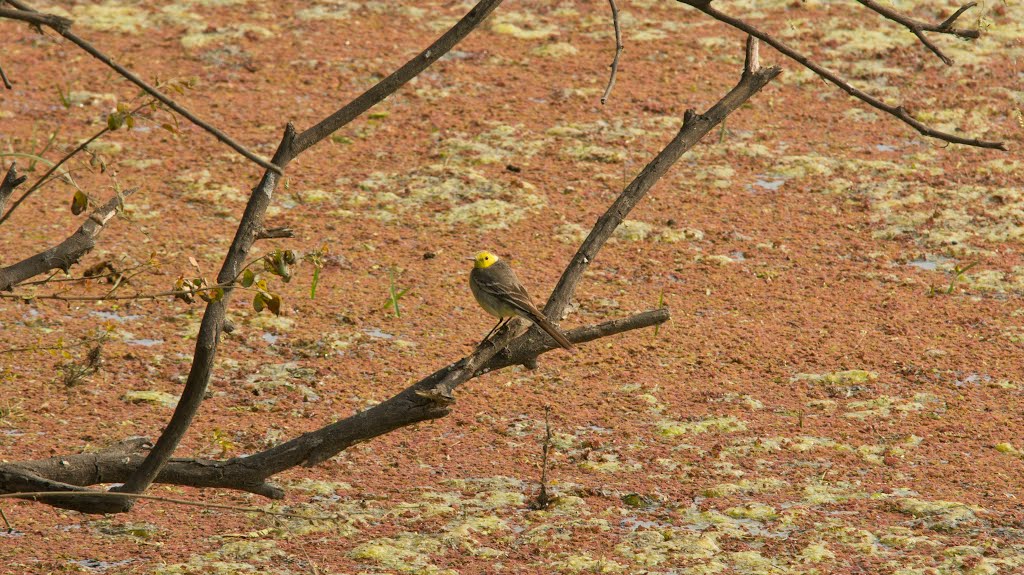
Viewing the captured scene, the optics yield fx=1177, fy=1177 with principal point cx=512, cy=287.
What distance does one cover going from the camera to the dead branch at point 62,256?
11.2 feet

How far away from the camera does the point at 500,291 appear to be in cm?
459

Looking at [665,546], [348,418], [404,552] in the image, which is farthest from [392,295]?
[348,418]

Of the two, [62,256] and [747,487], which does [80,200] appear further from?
[747,487]

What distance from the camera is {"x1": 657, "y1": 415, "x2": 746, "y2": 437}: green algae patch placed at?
4.76 meters

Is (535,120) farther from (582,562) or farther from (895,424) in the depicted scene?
(582,562)

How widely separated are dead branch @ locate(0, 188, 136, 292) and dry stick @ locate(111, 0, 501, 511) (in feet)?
1.28

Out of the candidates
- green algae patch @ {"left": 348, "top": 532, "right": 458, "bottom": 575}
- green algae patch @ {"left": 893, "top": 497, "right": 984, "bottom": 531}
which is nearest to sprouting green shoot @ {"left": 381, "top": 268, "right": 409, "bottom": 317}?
green algae patch @ {"left": 348, "top": 532, "right": 458, "bottom": 575}

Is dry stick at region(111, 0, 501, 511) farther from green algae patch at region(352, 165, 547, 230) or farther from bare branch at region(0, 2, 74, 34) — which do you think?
green algae patch at region(352, 165, 547, 230)

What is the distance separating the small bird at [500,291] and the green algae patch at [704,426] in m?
0.51

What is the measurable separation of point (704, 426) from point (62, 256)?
2.56 meters

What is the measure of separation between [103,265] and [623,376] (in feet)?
8.45

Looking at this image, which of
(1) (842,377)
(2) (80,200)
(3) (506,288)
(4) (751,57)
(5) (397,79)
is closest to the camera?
(2) (80,200)

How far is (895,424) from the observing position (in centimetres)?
481

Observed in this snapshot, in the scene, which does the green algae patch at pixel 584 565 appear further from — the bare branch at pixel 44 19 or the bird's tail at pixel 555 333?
the bare branch at pixel 44 19
